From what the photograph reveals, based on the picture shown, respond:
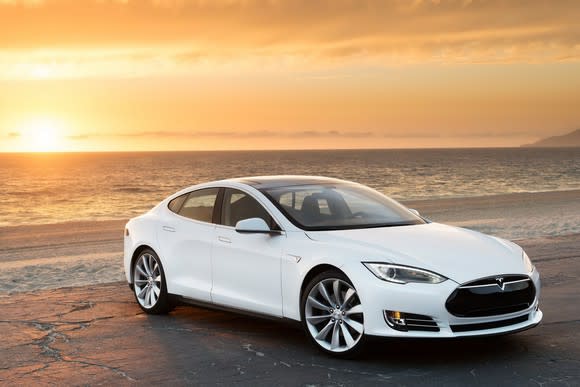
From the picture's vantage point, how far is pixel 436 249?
716cm

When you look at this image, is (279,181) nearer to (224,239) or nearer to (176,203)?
(224,239)

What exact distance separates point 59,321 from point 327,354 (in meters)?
3.50

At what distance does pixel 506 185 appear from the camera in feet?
249

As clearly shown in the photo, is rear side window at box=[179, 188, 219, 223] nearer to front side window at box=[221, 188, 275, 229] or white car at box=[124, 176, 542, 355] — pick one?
white car at box=[124, 176, 542, 355]

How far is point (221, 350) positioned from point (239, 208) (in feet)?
5.12

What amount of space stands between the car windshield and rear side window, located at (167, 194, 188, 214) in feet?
4.40

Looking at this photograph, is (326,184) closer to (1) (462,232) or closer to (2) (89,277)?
(1) (462,232)

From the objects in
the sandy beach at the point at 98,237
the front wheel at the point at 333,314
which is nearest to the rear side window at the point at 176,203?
the front wheel at the point at 333,314

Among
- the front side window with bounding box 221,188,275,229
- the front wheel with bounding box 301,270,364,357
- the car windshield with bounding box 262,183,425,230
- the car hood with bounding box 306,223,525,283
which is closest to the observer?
the car hood with bounding box 306,223,525,283

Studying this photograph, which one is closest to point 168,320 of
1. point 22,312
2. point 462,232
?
point 22,312

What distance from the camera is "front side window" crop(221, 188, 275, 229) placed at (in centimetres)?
832

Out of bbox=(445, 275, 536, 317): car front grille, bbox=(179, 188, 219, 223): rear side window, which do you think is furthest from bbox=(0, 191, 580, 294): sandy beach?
bbox=(445, 275, 536, 317): car front grille

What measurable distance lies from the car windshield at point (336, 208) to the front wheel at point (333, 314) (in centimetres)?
71

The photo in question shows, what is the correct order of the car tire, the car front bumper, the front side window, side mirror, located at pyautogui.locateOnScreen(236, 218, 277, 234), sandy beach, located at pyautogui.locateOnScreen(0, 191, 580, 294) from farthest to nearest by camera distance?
sandy beach, located at pyautogui.locateOnScreen(0, 191, 580, 294) < the car tire < the front side window < side mirror, located at pyautogui.locateOnScreen(236, 218, 277, 234) < the car front bumper
